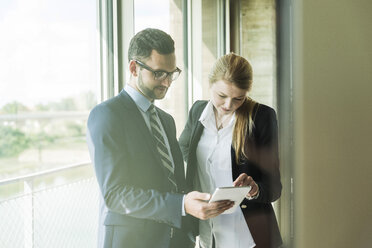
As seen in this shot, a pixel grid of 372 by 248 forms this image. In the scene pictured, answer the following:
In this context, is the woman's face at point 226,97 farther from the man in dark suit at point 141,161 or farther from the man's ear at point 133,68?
the man's ear at point 133,68

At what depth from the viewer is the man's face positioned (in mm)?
868

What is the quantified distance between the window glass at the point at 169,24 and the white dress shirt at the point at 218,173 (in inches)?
6.5

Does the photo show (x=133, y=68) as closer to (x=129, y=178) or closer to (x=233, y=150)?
(x=129, y=178)

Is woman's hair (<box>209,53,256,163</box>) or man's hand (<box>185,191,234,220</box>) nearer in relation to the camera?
man's hand (<box>185,191,234,220</box>)

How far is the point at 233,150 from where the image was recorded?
1.10 meters

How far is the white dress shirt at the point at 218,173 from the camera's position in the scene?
111 cm

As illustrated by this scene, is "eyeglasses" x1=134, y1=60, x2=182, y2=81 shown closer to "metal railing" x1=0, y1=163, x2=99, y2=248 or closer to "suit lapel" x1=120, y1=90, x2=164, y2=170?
"suit lapel" x1=120, y1=90, x2=164, y2=170

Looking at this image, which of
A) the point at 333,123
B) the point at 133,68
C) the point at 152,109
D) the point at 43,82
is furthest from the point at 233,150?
the point at 333,123

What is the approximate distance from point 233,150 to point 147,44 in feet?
1.53

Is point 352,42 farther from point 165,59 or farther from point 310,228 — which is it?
point 165,59

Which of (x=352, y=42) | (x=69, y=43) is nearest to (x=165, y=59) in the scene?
(x=69, y=43)

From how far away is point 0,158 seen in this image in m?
0.86

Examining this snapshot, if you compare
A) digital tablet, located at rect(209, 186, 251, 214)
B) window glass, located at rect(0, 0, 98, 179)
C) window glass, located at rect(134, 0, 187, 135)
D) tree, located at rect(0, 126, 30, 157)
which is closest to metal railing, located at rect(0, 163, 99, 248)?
window glass, located at rect(0, 0, 98, 179)

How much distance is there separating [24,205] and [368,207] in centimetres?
118
